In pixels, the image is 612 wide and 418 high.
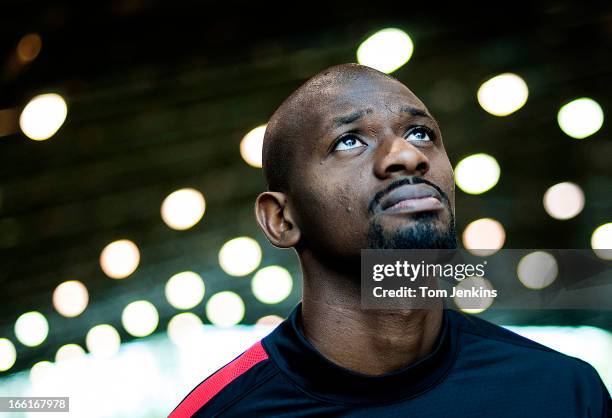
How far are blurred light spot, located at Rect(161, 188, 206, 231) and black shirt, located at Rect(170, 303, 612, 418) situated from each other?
400 cm

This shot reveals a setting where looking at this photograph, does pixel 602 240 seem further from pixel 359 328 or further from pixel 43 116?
pixel 359 328

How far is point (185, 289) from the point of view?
22.1ft

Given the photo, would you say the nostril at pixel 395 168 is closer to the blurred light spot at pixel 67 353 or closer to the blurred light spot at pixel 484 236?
the blurred light spot at pixel 484 236

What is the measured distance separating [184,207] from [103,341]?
2157 mm

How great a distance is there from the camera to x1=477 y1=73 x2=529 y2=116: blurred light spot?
466 cm

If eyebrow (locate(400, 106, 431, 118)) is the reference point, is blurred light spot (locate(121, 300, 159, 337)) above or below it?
above

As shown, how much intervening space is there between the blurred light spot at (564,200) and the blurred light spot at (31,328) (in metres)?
4.21

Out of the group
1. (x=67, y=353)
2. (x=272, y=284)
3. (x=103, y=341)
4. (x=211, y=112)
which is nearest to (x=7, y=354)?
(x=67, y=353)

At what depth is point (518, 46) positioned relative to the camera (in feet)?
14.6

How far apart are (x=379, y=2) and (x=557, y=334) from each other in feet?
9.68

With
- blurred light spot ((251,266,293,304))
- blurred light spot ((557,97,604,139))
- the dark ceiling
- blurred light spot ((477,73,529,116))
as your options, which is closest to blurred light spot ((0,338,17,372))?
the dark ceiling

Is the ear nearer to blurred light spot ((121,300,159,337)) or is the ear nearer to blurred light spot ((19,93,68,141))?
blurred light spot ((19,93,68,141))

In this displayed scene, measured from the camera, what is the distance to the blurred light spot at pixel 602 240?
5.28 meters

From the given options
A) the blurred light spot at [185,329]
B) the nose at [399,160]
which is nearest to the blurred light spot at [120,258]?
the blurred light spot at [185,329]
